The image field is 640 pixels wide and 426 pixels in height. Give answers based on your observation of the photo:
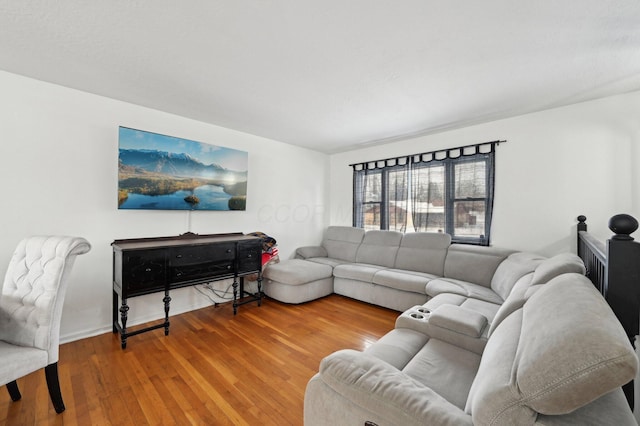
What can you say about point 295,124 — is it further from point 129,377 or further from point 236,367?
point 129,377

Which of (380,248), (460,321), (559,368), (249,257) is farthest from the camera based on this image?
(380,248)

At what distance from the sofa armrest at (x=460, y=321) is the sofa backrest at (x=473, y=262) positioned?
148 centimetres

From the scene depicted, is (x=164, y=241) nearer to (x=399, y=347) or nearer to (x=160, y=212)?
(x=160, y=212)

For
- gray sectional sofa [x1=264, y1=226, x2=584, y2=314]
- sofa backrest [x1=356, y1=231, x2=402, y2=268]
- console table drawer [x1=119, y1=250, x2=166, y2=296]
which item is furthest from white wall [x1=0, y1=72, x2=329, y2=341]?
sofa backrest [x1=356, y1=231, x2=402, y2=268]

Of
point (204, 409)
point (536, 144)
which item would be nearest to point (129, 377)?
point (204, 409)

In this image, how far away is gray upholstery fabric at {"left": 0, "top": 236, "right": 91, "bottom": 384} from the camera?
1513mm

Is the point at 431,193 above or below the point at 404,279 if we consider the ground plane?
above

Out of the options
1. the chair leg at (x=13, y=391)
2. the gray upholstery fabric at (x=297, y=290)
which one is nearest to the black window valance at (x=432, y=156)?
the gray upholstery fabric at (x=297, y=290)

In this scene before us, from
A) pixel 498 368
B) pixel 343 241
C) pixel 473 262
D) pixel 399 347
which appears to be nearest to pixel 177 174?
pixel 343 241

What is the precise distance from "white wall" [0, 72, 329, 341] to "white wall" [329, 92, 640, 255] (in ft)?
12.4

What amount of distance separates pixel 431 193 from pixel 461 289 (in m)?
1.60

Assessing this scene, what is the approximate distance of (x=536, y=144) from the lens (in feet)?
10.1

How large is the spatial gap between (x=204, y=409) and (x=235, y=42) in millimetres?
2470

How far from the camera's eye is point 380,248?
13.6 feet
